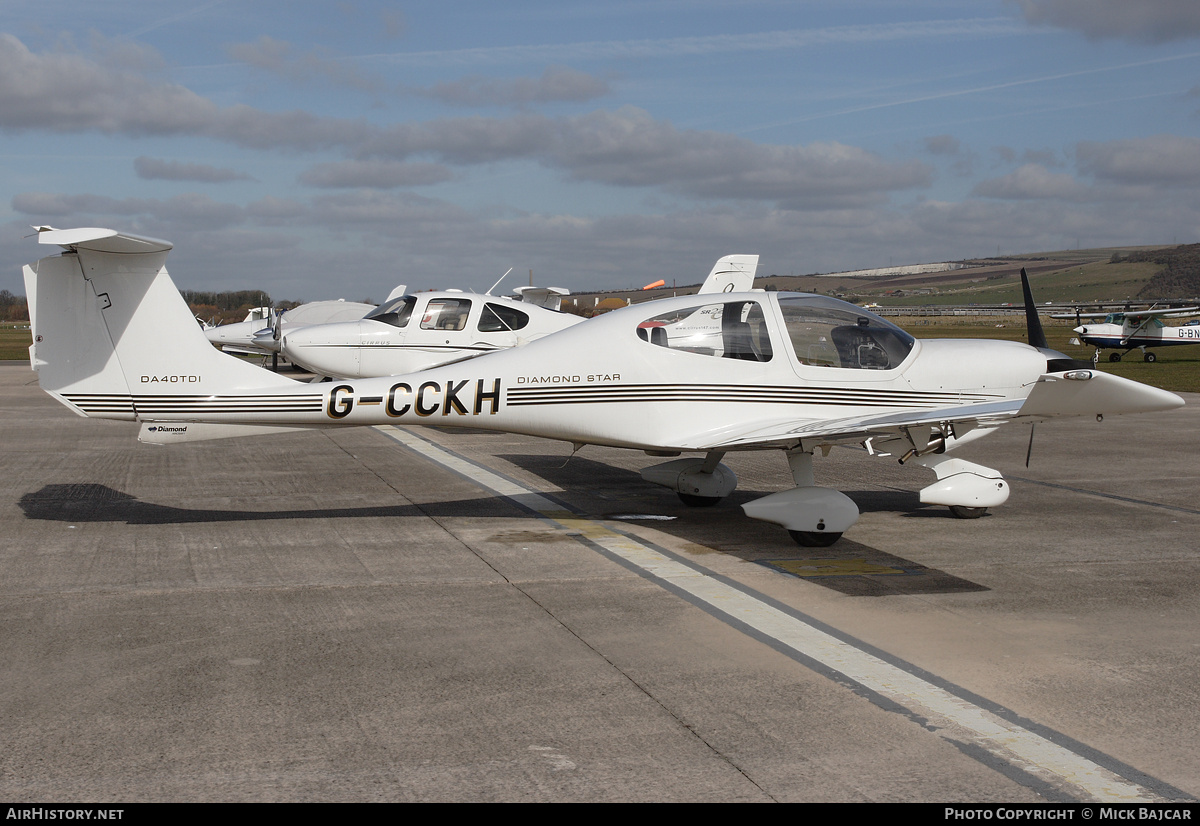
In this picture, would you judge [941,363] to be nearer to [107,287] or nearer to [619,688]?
[619,688]

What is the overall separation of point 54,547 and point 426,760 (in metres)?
5.57

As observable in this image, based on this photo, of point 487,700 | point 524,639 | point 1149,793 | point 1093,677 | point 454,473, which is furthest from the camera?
point 454,473

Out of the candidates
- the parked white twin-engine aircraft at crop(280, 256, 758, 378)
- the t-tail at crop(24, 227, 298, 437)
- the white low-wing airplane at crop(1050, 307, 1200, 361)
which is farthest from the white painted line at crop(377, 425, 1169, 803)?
the white low-wing airplane at crop(1050, 307, 1200, 361)

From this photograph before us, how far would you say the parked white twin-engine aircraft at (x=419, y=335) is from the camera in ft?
51.3

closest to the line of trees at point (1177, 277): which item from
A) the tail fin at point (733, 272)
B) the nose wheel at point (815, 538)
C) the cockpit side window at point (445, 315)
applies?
the tail fin at point (733, 272)

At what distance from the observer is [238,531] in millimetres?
8805

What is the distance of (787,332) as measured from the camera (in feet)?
29.3

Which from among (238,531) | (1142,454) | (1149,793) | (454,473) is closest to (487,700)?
(1149,793)

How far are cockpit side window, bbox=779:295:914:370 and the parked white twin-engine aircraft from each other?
24.2 feet

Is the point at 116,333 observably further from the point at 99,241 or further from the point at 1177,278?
the point at 1177,278

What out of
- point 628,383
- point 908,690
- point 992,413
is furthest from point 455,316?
point 908,690

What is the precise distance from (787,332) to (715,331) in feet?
2.18

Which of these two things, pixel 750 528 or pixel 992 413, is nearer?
pixel 992 413

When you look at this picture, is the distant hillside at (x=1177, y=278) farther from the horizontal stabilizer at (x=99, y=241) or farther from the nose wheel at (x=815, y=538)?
the horizontal stabilizer at (x=99, y=241)
